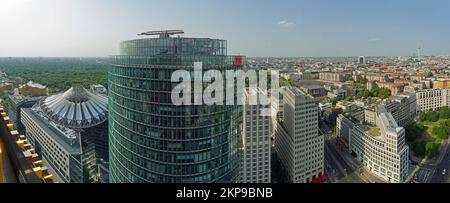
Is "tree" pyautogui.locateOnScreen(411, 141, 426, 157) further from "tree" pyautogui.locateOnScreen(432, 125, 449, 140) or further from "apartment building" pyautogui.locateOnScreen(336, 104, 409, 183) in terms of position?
"tree" pyautogui.locateOnScreen(432, 125, 449, 140)

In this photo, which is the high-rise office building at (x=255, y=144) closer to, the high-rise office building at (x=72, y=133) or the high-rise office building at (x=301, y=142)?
the high-rise office building at (x=301, y=142)

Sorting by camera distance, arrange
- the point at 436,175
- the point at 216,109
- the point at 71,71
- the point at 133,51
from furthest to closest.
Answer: the point at 71,71, the point at 436,175, the point at 133,51, the point at 216,109

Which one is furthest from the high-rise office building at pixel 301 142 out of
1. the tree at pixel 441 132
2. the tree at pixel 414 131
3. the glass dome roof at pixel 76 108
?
the glass dome roof at pixel 76 108

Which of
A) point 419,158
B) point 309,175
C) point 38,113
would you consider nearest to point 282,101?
point 309,175

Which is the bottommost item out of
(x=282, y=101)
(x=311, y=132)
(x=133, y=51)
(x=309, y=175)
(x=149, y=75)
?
(x=309, y=175)

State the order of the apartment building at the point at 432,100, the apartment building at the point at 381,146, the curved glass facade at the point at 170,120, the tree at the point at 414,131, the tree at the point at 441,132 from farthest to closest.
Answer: the apartment building at the point at 432,100
the tree at the point at 441,132
the tree at the point at 414,131
the apartment building at the point at 381,146
the curved glass facade at the point at 170,120
